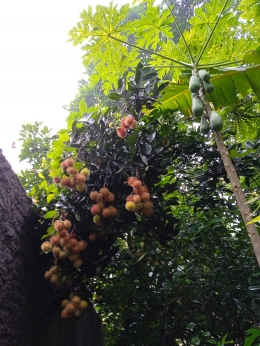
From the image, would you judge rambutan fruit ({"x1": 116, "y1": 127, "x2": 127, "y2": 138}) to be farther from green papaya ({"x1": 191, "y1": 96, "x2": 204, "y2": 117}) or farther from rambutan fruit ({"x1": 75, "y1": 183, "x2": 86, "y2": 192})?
green papaya ({"x1": 191, "y1": 96, "x2": 204, "y2": 117})

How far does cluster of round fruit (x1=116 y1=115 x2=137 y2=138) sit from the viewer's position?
1.47m

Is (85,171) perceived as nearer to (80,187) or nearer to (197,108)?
(80,187)

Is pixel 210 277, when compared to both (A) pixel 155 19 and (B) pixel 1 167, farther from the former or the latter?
(A) pixel 155 19

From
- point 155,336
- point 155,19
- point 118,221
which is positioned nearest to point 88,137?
point 118,221

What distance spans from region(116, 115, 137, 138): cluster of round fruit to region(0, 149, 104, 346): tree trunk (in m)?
0.67

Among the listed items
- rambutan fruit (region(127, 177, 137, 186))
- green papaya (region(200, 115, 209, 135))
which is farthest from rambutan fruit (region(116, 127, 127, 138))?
green papaya (region(200, 115, 209, 135))

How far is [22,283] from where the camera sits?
59.2 inches

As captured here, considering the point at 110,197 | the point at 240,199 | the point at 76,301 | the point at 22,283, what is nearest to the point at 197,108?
the point at 240,199

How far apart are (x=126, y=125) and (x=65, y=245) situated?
61 centimetres

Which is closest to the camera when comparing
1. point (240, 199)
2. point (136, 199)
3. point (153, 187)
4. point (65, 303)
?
point (240, 199)

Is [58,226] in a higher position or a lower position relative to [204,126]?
lower

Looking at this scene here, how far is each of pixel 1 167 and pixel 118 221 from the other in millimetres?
712

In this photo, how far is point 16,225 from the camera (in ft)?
5.28

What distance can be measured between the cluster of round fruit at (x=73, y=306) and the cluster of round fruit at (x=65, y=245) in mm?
152
